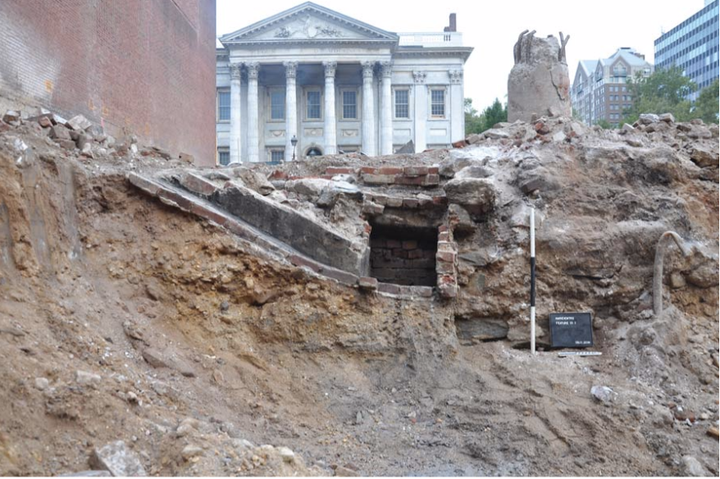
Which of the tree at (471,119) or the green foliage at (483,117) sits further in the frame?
the tree at (471,119)

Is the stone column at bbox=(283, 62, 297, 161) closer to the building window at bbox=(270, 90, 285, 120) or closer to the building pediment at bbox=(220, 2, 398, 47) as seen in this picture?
the building window at bbox=(270, 90, 285, 120)

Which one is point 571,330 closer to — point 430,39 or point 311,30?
point 311,30

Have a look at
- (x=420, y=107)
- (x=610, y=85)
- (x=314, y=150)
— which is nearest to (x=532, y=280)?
(x=314, y=150)

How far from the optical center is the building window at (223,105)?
124 feet

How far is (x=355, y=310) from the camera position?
562cm

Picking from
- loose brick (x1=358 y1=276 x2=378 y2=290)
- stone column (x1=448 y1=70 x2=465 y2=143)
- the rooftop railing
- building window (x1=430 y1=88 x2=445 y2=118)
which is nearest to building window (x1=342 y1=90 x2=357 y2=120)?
the rooftop railing

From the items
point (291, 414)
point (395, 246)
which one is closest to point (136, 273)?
point (291, 414)

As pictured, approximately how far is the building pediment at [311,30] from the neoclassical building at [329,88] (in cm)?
6

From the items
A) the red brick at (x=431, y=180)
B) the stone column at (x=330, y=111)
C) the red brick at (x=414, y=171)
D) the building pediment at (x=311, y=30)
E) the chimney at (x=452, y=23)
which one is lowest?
the red brick at (x=431, y=180)

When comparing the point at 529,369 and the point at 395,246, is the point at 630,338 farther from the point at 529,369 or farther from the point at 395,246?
the point at 395,246

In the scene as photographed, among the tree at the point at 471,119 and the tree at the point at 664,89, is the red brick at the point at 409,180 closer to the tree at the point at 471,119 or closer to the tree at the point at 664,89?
the tree at the point at 664,89

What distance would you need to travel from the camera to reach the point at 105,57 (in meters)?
10.4

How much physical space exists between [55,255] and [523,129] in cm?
578

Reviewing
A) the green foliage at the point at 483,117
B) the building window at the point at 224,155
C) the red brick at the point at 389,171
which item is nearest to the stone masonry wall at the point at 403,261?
the red brick at the point at 389,171
